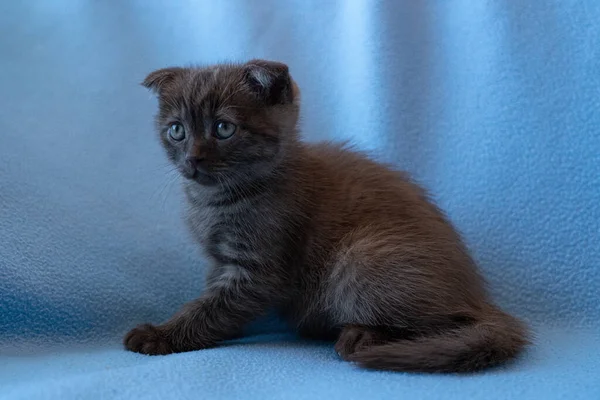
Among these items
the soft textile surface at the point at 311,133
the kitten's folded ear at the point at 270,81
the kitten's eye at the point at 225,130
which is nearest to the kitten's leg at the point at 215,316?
the soft textile surface at the point at 311,133

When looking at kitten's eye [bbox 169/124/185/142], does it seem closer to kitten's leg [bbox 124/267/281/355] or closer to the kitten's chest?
the kitten's chest

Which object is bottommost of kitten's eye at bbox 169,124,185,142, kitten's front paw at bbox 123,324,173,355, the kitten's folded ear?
kitten's front paw at bbox 123,324,173,355

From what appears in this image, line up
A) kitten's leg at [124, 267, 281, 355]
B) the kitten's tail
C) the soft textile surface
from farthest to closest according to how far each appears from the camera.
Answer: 1. the soft textile surface
2. kitten's leg at [124, 267, 281, 355]
3. the kitten's tail

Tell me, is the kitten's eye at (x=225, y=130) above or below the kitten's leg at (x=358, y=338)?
above

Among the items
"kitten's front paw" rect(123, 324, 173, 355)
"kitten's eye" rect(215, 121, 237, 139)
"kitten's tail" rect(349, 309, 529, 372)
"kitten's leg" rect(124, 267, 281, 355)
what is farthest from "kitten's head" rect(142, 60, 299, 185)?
"kitten's tail" rect(349, 309, 529, 372)

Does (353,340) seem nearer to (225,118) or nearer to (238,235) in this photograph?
(238,235)

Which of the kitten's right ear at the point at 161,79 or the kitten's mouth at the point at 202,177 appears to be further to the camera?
the kitten's right ear at the point at 161,79

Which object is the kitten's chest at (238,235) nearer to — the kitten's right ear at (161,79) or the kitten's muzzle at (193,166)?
the kitten's muzzle at (193,166)
